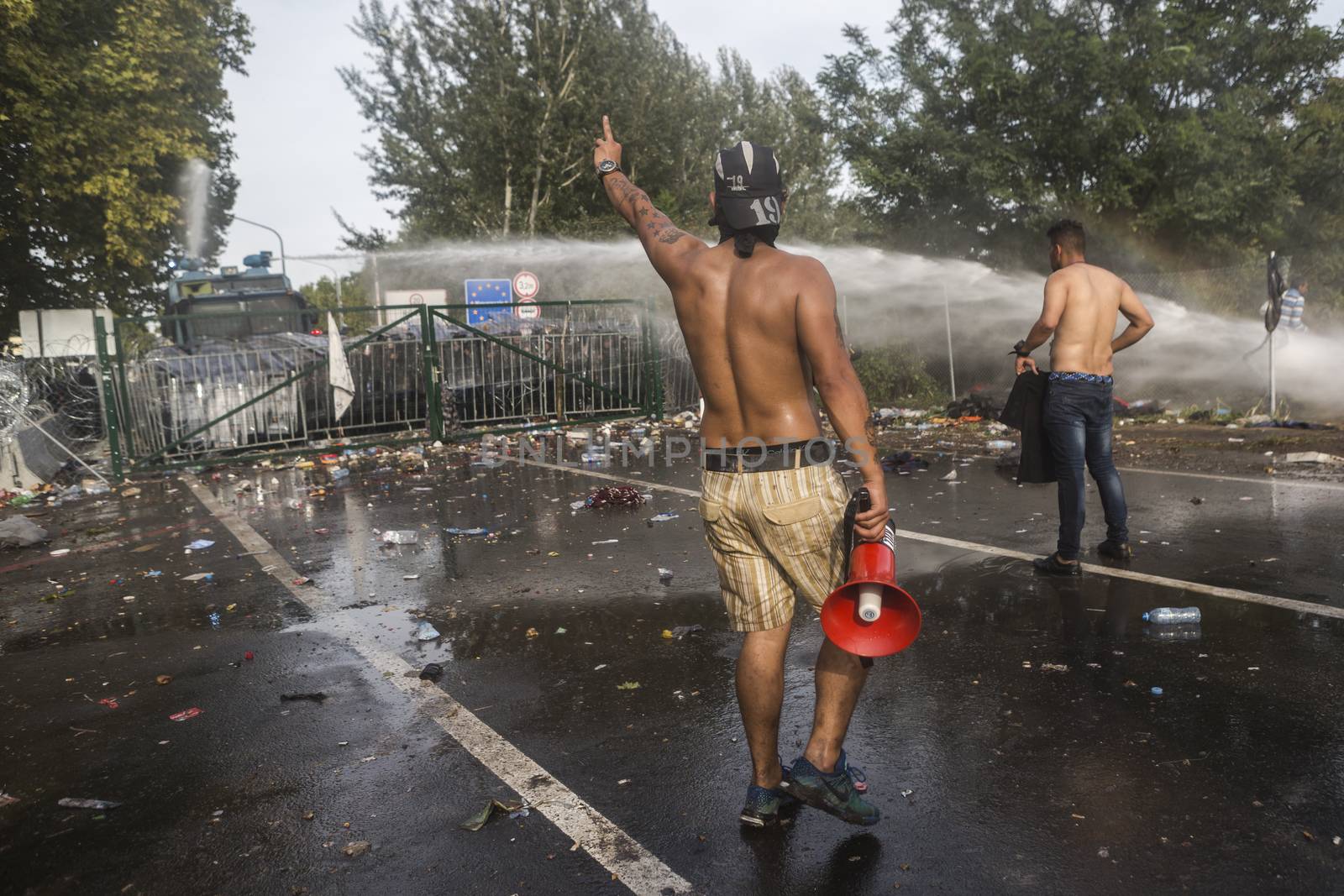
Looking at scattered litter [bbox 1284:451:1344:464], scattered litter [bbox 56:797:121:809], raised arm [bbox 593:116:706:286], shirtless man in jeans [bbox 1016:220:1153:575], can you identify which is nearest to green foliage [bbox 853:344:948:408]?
scattered litter [bbox 1284:451:1344:464]

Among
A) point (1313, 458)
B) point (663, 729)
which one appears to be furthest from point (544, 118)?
point (663, 729)

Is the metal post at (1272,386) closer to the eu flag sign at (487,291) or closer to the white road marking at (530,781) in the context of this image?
the white road marking at (530,781)

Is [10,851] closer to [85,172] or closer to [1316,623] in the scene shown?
[1316,623]

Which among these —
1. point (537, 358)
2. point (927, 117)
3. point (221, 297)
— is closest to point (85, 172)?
point (221, 297)

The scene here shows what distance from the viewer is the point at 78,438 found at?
12977 millimetres

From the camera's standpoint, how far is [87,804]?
3156mm

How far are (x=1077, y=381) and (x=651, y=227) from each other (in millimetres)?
3141

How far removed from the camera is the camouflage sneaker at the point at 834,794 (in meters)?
2.69

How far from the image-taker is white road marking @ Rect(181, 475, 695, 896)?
2.56 metres

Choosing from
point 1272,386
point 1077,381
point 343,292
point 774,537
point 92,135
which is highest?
point 92,135

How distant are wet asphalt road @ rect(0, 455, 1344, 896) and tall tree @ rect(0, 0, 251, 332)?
16.6m

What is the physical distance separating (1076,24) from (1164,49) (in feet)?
5.29

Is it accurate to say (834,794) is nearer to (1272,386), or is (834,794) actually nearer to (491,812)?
(491,812)

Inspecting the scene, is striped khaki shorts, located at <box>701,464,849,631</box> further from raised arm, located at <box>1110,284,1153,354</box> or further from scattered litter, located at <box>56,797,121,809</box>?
raised arm, located at <box>1110,284,1153,354</box>
